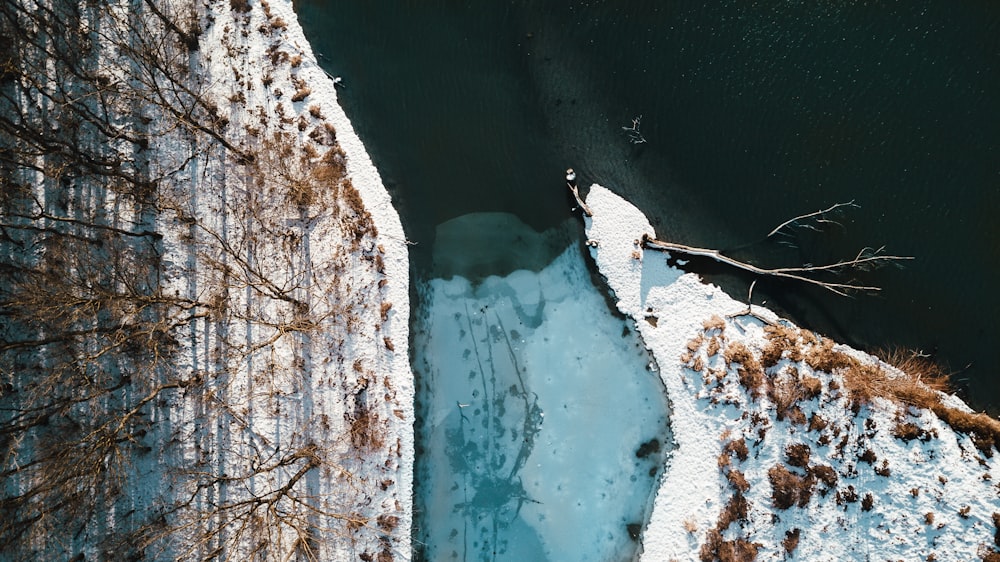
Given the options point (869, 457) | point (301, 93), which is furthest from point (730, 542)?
point (301, 93)

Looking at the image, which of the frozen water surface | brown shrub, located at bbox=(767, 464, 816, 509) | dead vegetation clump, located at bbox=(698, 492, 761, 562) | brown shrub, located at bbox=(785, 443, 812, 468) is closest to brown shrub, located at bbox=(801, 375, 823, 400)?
brown shrub, located at bbox=(785, 443, 812, 468)

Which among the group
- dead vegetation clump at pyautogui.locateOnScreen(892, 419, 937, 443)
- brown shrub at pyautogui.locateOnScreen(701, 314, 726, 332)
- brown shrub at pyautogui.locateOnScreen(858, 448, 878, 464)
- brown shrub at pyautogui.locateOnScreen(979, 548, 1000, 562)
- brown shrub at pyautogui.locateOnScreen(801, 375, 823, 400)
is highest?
brown shrub at pyautogui.locateOnScreen(701, 314, 726, 332)

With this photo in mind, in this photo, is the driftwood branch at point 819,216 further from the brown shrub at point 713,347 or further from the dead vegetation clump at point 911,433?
the dead vegetation clump at point 911,433

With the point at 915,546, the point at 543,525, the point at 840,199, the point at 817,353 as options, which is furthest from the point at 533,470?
the point at 840,199

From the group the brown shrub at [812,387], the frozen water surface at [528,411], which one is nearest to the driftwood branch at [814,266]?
the frozen water surface at [528,411]

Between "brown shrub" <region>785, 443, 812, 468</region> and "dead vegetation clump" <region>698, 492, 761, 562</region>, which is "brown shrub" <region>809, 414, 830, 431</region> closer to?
"brown shrub" <region>785, 443, 812, 468</region>

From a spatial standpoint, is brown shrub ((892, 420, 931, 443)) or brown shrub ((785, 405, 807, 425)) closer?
brown shrub ((892, 420, 931, 443))
